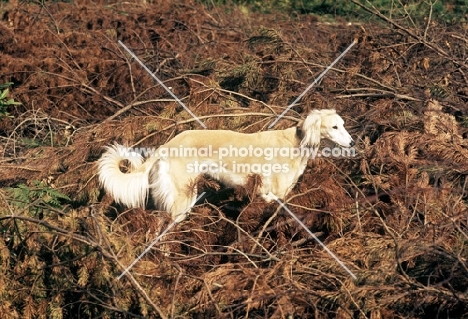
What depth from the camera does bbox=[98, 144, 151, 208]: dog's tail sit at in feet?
25.8

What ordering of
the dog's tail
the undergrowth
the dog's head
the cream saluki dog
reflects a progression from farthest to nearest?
the dog's head
the cream saluki dog
the dog's tail
the undergrowth

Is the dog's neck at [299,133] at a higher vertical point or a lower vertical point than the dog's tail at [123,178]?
higher

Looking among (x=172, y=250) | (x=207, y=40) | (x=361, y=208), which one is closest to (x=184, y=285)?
(x=172, y=250)

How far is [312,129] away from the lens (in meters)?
8.27

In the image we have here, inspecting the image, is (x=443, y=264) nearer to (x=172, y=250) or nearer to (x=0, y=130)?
(x=172, y=250)

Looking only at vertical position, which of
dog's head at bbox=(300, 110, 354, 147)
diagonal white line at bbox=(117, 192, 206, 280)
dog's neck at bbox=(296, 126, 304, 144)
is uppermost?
dog's head at bbox=(300, 110, 354, 147)

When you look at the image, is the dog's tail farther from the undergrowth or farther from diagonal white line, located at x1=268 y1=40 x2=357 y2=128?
diagonal white line, located at x1=268 y1=40 x2=357 y2=128

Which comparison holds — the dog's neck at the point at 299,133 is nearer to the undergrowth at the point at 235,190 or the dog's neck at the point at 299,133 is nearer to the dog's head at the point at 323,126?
the dog's head at the point at 323,126

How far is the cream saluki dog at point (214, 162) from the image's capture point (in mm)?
7980

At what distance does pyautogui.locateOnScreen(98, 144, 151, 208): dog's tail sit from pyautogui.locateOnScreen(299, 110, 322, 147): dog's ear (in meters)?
1.62

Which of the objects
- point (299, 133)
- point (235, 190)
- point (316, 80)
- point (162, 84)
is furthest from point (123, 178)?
point (316, 80)

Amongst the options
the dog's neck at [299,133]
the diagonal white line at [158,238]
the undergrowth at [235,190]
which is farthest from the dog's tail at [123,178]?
the dog's neck at [299,133]

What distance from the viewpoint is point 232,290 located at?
6.21 meters

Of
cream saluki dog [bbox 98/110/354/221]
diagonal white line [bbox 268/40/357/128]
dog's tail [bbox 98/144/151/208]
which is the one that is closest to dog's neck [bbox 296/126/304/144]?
cream saluki dog [bbox 98/110/354/221]
